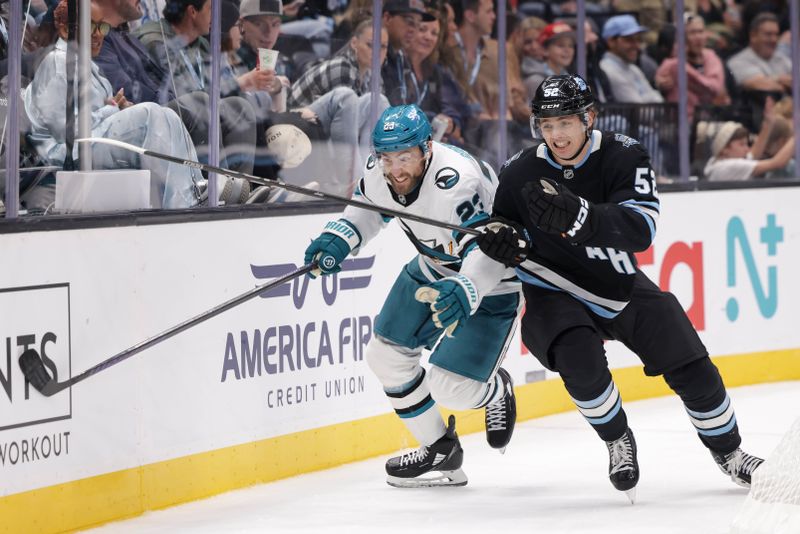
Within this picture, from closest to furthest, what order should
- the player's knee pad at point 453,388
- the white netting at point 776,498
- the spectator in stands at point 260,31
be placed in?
A: the white netting at point 776,498, the player's knee pad at point 453,388, the spectator in stands at point 260,31

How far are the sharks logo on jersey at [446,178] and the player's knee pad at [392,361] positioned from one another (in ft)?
1.90

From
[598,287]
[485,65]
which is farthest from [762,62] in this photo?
[598,287]

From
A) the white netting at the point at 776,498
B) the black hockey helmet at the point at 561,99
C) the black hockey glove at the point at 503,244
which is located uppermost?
the black hockey helmet at the point at 561,99

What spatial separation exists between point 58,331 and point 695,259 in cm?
339

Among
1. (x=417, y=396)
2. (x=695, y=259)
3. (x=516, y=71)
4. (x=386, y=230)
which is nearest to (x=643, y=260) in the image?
(x=695, y=259)

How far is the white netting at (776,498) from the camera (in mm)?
3377

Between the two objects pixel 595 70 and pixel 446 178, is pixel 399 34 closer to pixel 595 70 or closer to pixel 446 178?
pixel 595 70

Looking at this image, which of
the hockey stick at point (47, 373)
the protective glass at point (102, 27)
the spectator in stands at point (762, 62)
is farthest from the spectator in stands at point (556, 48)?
the hockey stick at point (47, 373)

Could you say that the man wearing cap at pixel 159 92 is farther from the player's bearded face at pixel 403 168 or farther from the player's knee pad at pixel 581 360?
the player's knee pad at pixel 581 360

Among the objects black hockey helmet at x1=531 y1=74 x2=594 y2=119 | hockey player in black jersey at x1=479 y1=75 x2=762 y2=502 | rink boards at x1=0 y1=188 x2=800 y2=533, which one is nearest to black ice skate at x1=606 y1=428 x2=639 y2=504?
hockey player in black jersey at x1=479 y1=75 x2=762 y2=502

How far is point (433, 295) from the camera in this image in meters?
3.99

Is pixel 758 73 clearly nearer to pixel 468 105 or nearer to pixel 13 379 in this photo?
pixel 468 105

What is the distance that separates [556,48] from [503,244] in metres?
2.71

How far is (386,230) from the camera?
533 cm
